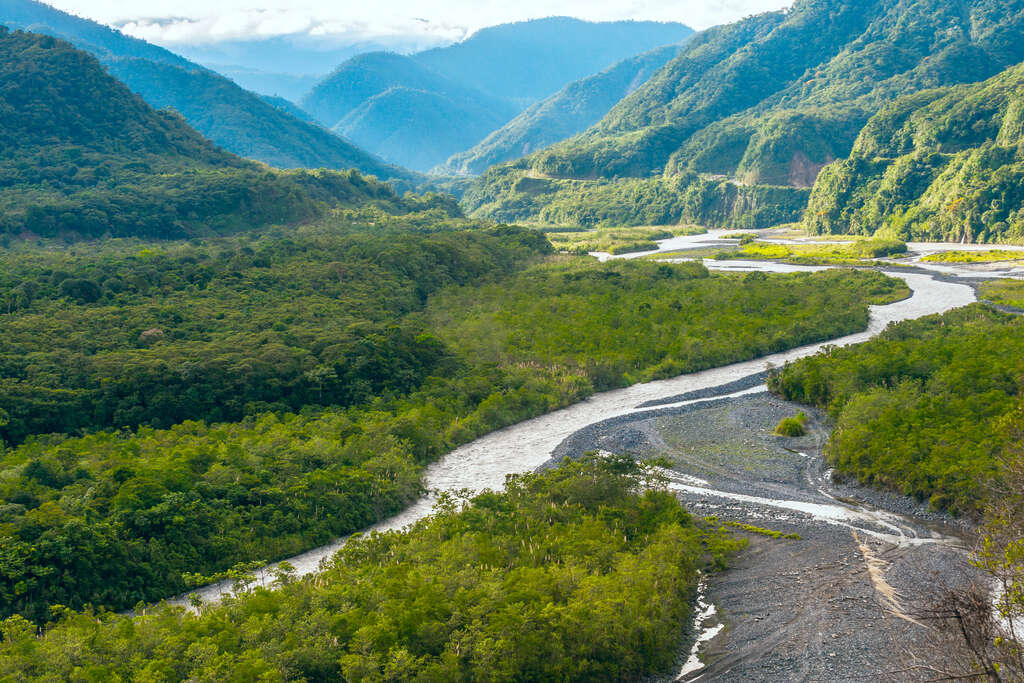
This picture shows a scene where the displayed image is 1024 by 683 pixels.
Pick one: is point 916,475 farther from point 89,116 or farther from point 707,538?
point 89,116

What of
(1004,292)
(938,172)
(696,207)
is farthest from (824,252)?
(696,207)

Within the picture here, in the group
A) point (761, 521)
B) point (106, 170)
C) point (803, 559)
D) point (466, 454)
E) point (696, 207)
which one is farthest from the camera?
point (696, 207)

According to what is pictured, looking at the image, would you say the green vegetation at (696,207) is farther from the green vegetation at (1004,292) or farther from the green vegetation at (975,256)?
the green vegetation at (1004,292)

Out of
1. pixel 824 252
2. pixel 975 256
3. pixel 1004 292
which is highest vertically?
pixel 975 256

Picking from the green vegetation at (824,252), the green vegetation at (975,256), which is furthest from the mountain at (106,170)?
the green vegetation at (975,256)

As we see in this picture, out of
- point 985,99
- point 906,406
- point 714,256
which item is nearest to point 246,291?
point 906,406

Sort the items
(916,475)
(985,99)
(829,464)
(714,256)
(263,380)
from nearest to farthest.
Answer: (916,475) < (829,464) < (263,380) < (714,256) < (985,99)

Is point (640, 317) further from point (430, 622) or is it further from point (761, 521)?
point (430, 622)
